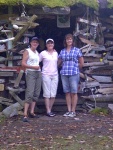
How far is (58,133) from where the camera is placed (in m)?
7.60

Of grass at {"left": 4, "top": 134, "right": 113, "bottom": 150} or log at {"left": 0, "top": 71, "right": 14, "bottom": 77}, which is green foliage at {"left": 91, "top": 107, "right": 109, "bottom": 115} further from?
grass at {"left": 4, "top": 134, "right": 113, "bottom": 150}

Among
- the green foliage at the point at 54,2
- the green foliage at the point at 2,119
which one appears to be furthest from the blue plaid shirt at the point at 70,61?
the green foliage at the point at 2,119

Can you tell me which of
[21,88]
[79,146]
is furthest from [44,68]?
[79,146]

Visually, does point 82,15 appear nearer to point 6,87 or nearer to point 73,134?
point 6,87

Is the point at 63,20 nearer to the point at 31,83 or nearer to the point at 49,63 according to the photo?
the point at 49,63

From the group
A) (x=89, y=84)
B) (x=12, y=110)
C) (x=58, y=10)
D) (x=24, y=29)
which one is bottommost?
(x=12, y=110)

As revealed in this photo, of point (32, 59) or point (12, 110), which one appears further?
point (12, 110)

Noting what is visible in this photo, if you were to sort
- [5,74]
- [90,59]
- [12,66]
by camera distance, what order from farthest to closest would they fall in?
[90,59] < [12,66] < [5,74]

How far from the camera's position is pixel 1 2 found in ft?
29.3

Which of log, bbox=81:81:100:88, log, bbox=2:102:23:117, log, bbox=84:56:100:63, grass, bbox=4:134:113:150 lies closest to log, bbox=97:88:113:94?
log, bbox=81:81:100:88

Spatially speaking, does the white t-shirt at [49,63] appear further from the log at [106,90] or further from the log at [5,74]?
the log at [106,90]

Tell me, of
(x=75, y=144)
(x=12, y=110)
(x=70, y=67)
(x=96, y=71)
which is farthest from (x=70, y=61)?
(x=75, y=144)

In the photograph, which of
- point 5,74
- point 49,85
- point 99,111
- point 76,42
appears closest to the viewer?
point 49,85

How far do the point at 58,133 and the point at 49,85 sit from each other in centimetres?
182
